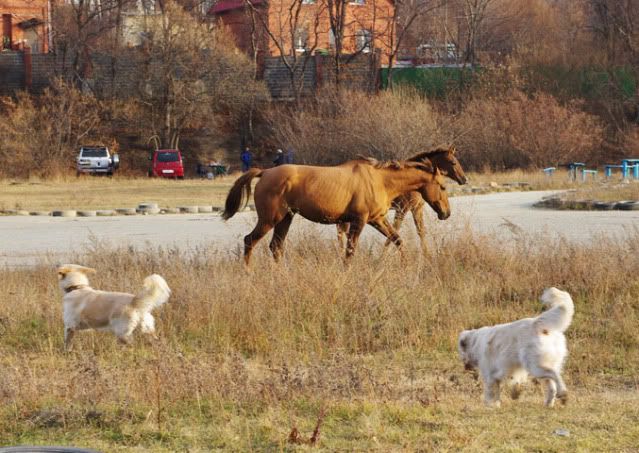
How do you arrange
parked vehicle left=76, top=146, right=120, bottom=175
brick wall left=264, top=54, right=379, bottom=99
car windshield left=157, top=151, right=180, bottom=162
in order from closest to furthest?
car windshield left=157, top=151, right=180, bottom=162 < parked vehicle left=76, top=146, right=120, bottom=175 < brick wall left=264, top=54, right=379, bottom=99

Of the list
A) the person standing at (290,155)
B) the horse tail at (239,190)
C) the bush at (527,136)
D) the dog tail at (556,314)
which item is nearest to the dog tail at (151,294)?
the dog tail at (556,314)

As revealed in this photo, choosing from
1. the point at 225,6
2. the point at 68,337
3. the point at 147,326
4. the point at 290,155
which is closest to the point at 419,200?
the point at 147,326

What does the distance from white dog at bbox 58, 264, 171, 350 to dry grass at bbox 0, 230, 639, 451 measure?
0.82 feet

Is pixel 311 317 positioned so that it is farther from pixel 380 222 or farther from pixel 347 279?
pixel 380 222

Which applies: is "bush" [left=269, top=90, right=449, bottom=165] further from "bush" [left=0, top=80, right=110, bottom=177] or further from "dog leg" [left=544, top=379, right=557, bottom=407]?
"dog leg" [left=544, top=379, right=557, bottom=407]

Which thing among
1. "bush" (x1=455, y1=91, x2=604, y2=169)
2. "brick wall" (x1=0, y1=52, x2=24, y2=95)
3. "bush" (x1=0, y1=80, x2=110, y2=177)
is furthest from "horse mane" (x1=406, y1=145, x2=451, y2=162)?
"brick wall" (x1=0, y1=52, x2=24, y2=95)

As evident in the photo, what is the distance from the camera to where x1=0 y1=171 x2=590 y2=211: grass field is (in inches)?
1366

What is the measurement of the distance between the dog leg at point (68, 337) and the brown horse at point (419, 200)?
15.4 feet

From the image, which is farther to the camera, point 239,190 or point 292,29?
point 292,29

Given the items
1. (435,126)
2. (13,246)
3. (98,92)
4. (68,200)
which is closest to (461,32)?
(98,92)

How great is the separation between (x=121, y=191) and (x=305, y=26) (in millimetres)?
35806

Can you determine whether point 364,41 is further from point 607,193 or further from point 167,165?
point 607,193

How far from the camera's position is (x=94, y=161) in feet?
187

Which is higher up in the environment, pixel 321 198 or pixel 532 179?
pixel 321 198
